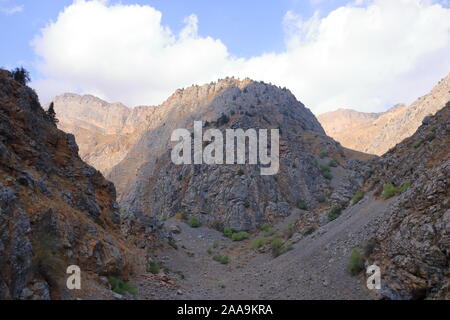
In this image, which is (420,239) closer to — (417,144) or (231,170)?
(417,144)

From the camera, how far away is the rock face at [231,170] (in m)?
36.1

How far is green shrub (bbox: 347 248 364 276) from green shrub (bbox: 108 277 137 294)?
322 inches

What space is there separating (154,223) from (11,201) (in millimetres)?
14619

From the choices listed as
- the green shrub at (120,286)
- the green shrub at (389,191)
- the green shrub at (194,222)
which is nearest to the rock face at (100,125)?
the green shrub at (194,222)

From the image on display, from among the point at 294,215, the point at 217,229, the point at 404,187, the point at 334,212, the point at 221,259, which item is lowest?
the point at 221,259

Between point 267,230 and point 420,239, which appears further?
point 267,230

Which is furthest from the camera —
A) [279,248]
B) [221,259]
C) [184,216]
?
[184,216]

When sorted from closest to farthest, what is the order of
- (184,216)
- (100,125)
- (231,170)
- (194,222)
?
(194,222)
(184,216)
(231,170)
(100,125)
